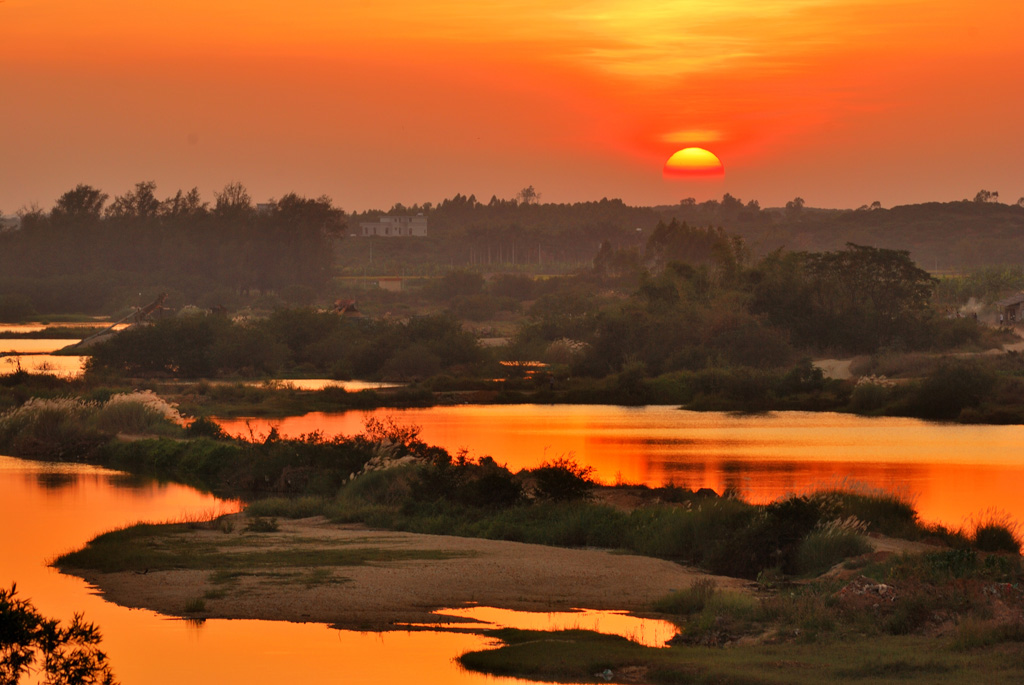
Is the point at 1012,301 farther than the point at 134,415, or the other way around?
the point at 1012,301

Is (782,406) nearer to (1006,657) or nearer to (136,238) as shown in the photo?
(1006,657)

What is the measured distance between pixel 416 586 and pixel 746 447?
79.3 ft

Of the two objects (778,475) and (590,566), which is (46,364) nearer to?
(778,475)

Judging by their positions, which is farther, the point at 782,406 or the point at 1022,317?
the point at 1022,317

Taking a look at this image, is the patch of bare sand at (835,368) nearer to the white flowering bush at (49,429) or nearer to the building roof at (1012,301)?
the building roof at (1012,301)

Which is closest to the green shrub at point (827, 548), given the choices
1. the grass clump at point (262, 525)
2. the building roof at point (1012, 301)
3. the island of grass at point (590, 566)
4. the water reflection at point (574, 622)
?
the island of grass at point (590, 566)

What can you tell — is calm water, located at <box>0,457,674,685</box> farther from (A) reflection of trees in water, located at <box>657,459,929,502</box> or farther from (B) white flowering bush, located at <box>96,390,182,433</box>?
(B) white flowering bush, located at <box>96,390,182,433</box>

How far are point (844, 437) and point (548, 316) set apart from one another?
42715 millimetres

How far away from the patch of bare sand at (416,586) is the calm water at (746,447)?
8.41m

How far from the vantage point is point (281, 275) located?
15238 cm

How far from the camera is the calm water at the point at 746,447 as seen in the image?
33000 mm

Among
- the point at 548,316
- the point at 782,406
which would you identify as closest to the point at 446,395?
the point at 782,406

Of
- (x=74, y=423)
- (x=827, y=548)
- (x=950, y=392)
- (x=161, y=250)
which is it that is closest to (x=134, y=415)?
(x=74, y=423)

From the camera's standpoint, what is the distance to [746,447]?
139 feet
